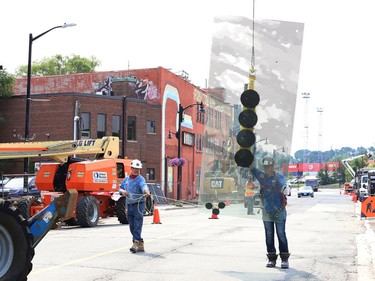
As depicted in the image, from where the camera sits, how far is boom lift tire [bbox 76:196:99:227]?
19734 mm

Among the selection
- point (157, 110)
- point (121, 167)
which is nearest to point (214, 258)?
point (121, 167)

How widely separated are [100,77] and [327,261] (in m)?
42.7

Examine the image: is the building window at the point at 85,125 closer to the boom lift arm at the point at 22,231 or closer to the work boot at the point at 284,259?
the work boot at the point at 284,259

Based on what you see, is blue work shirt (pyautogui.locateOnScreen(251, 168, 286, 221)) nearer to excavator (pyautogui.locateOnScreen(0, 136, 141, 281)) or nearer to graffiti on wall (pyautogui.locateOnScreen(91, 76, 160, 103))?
excavator (pyautogui.locateOnScreen(0, 136, 141, 281))

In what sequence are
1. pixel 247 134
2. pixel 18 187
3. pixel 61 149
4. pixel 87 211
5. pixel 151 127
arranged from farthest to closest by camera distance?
1. pixel 151 127
2. pixel 18 187
3. pixel 87 211
4. pixel 61 149
5. pixel 247 134

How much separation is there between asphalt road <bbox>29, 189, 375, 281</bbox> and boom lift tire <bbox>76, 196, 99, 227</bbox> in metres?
2.10

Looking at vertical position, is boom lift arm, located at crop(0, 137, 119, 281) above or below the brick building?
below

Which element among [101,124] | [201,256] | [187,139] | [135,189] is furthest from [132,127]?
[201,256]

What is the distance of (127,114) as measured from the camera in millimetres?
45750

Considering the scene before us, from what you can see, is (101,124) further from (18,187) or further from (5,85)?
(18,187)

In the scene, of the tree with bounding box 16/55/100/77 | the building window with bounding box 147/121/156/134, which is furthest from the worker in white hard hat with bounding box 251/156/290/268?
the tree with bounding box 16/55/100/77

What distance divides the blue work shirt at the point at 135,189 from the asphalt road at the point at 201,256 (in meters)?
1.06

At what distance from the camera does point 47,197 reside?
65.0 ft

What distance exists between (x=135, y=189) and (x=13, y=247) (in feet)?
16.1
